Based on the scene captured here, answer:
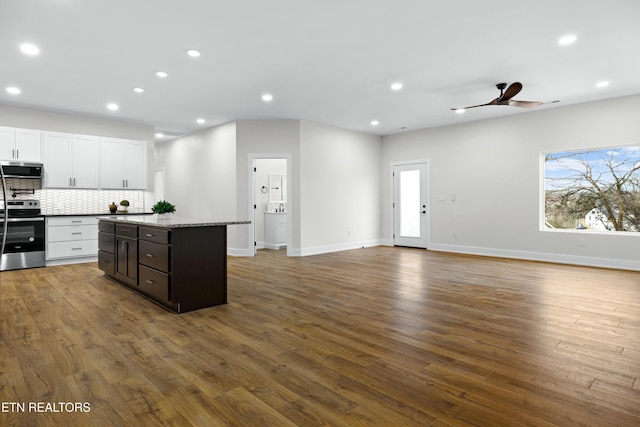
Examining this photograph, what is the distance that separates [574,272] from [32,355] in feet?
22.4

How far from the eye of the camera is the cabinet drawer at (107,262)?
482 centimetres

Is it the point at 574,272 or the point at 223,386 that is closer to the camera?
the point at 223,386

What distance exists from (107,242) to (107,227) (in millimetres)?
215

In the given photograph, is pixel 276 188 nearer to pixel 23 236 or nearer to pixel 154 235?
pixel 23 236

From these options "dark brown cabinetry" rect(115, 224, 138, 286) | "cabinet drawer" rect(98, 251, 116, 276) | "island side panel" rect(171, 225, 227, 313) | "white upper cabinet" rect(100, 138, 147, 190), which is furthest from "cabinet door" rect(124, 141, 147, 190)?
"island side panel" rect(171, 225, 227, 313)

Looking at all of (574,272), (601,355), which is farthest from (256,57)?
(574,272)

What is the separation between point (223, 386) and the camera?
2.11 meters

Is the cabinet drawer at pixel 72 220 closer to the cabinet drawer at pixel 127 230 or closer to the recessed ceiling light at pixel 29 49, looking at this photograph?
the cabinet drawer at pixel 127 230

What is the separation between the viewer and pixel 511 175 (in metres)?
7.13

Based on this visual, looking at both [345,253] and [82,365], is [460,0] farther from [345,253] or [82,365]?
[345,253]

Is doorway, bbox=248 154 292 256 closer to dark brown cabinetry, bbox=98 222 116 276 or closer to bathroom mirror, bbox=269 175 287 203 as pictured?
bathroom mirror, bbox=269 175 287 203

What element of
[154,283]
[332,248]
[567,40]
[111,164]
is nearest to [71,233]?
[111,164]

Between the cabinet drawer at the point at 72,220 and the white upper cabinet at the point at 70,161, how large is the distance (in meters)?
0.65

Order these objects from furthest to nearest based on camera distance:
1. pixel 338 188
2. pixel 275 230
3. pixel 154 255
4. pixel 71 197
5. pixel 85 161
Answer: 1. pixel 275 230
2. pixel 338 188
3. pixel 71 197
4. pixel 85 161
5. pixel 154 255
